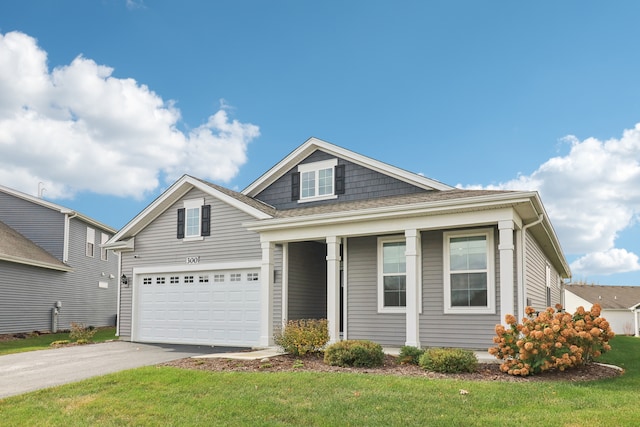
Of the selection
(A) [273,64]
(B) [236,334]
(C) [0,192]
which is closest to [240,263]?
(B) [236,334]

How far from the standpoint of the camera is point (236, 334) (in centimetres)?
1562

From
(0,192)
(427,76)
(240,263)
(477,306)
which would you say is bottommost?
(477,306)

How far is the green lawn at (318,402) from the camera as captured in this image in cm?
688

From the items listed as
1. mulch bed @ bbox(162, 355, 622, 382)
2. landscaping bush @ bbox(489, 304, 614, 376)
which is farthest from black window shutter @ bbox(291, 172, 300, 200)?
landscaping bush @ bbox(489, 304, 614, 376)

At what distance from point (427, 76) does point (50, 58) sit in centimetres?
1127

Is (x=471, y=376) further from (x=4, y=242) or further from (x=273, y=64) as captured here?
(x=4, y=242)

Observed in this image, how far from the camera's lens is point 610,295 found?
45.3m

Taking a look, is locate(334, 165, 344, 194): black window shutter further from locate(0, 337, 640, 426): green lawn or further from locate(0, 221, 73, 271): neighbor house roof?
locate(0, 221, 73, 271): neighbor house roof

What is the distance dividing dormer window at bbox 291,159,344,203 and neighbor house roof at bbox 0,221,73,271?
12225 mm

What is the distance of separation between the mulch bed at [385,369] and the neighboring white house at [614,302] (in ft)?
109

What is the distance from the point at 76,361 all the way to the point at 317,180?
8424 millimetres

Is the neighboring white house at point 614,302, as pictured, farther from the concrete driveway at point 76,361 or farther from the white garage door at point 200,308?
the concrete driveway at point 76,361

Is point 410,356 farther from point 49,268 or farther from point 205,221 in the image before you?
point 49,268

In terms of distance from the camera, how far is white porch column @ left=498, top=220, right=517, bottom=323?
36.4 ft
